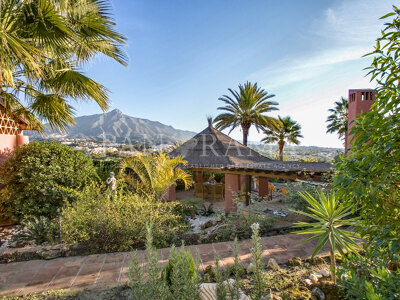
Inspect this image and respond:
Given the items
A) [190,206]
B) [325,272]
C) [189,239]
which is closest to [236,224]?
[189,239]

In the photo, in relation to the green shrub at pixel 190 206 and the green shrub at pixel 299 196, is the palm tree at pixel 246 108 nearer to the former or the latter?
the green shrub at pixel 190 206

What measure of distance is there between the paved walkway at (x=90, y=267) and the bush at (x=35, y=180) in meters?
3.15

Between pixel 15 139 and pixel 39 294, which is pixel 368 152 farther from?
pixel 15 139

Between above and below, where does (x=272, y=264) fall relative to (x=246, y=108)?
below

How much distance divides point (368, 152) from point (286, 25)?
24.1 ft

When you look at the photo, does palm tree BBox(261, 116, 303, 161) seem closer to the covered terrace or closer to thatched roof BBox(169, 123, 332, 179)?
thatched roof BBox(169, 123, 332, 179)

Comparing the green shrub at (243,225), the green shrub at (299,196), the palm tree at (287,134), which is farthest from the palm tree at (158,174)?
the palm tree at (287,134)

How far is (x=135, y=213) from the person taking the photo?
5.30 meters

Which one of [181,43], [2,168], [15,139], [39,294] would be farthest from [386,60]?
[15,139]

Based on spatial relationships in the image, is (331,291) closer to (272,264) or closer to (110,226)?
(272,264)

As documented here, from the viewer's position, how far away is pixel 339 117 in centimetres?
2306

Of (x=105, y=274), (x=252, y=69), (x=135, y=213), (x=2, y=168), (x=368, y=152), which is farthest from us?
(x=252, y=69)

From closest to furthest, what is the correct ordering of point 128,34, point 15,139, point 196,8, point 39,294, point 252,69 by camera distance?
1. point 39,294
2. point 128,34
3. point 196,8
4. point 15,139
5. point 252,69

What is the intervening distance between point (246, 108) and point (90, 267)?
1806 cm
